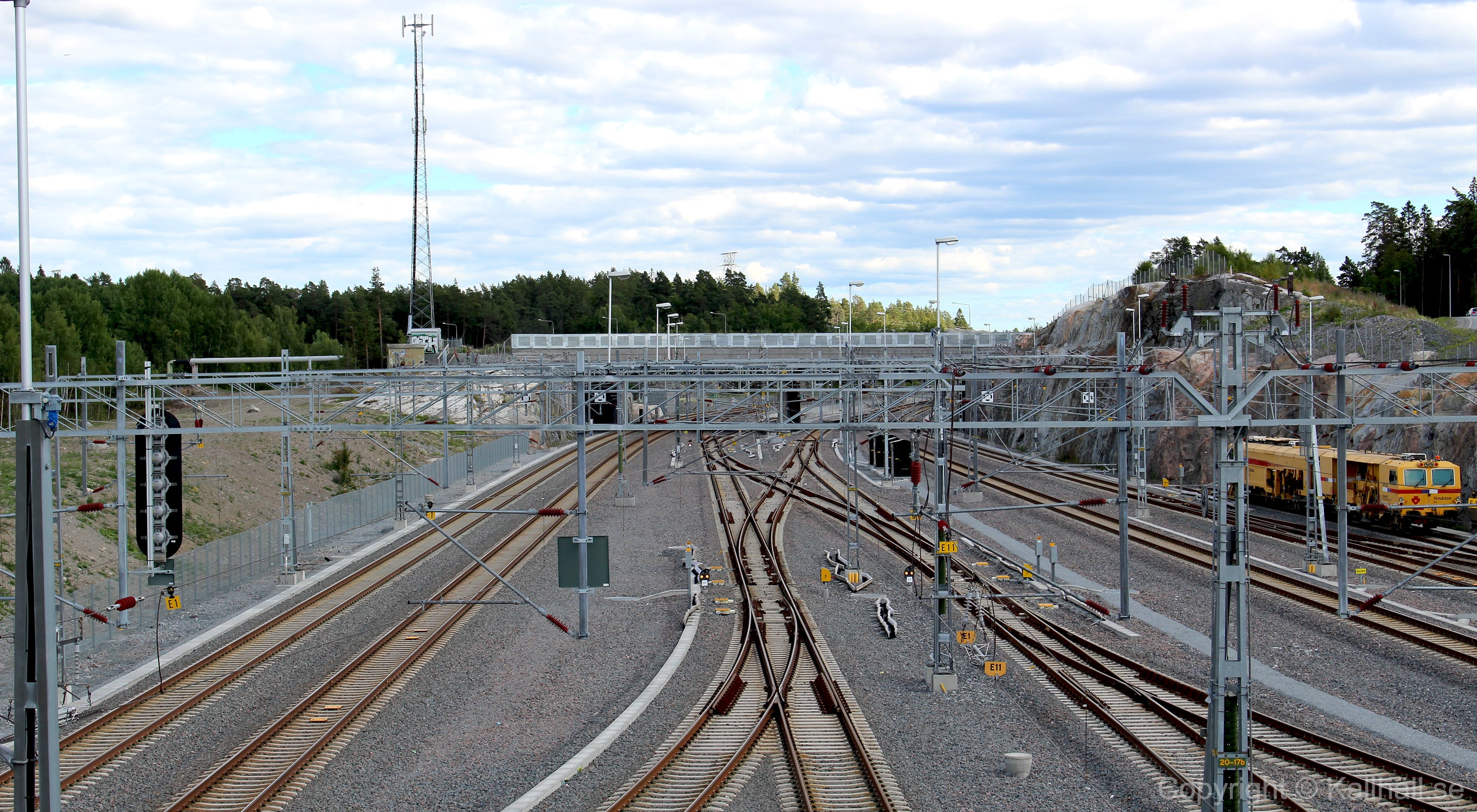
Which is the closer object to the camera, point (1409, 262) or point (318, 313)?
point (1409, 262)

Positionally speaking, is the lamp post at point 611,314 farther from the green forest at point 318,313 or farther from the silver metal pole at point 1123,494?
the silver metal pole at point 1123,494

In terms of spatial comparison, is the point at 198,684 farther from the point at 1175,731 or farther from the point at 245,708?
the point at 1175,731

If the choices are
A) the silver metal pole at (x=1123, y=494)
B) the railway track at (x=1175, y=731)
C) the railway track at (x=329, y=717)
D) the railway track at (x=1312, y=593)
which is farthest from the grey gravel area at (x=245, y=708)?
the silver metal pole at (x=1123, y=494)

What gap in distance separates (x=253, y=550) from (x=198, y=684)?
1128 centimetres

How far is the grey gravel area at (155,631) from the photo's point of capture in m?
17.8

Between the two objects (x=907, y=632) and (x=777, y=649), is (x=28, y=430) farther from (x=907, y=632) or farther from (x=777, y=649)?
(x=907, y=632)

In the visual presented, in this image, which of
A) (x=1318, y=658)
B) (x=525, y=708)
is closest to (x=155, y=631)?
(x=525, y=708)

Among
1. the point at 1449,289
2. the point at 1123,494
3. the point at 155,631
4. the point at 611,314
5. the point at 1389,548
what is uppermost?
the point at 1449,289

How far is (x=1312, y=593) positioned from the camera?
918 inches

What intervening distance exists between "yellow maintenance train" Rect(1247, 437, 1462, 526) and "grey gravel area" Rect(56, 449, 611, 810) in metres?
21.3

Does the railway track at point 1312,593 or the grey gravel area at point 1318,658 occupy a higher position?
the railway track at point 1312,593

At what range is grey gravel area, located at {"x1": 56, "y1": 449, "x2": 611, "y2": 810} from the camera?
12.6 m

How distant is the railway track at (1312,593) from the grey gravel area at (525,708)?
7208mm

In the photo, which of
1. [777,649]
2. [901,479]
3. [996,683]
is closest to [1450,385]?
[996,683]
